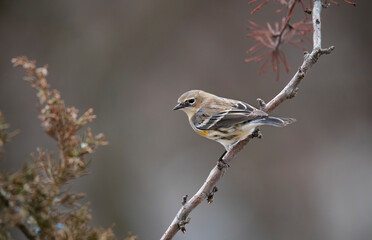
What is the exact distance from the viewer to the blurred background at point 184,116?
11.5 ft

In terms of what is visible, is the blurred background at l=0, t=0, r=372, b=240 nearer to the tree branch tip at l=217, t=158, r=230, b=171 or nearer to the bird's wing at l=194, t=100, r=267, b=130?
the bird's wing at l=194, t=100, r=267, b=130

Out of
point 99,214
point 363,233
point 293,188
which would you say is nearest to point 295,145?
point 293,188

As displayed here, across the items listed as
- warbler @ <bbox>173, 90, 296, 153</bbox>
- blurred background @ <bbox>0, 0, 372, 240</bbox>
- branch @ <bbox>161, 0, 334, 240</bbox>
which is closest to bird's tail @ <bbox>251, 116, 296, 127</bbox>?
warbler @ <bbox>173, 90, 296, 153</bbox>

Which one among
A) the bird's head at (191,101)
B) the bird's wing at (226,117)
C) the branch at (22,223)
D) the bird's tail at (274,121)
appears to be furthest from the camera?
the bird's head at (191,101)

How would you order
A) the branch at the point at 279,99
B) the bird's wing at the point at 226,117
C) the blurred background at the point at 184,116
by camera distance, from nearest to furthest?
the branch at the point at 279,99
the bird's wing at the point at 226,117
the blurred background at the point at 184,116

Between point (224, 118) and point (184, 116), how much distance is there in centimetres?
183

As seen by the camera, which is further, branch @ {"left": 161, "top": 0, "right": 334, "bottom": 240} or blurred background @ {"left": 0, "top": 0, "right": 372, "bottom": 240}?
blurred background @ {"left": 0, "top": 0, "right": 372, "bottom": 240}

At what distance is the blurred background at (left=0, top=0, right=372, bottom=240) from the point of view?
3510 mm

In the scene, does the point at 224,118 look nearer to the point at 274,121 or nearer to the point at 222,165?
the point at 274,121

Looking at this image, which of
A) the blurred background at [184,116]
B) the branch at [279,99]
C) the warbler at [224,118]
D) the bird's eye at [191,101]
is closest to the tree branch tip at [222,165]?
the branch at [279,99]

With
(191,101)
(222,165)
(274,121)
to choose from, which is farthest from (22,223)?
(191,101)

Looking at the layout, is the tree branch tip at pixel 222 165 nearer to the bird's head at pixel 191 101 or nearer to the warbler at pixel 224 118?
the warbler at pixel 224 118

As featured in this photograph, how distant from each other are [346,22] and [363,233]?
5.56 ft

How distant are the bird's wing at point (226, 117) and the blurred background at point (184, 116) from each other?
1.49 meters
